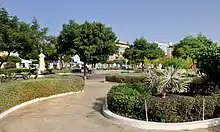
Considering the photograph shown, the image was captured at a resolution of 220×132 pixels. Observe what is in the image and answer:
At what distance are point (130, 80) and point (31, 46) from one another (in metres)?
7.79

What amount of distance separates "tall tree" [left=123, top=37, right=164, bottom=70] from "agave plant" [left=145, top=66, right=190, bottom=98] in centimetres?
2844

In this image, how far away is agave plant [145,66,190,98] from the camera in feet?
34.0

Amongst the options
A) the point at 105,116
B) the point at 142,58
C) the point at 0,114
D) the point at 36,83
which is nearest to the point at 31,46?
the point at 36,83

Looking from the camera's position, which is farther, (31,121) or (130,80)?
(130,80)

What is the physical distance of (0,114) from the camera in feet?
32.0

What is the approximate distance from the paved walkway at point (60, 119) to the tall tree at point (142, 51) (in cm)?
2721

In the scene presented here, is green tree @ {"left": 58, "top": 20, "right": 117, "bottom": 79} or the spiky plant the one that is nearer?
the spiky plant

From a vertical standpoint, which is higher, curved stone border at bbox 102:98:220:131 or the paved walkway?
curved stone border at bbox 102:98:220:131

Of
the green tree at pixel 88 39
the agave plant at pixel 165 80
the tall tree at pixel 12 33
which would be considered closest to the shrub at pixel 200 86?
the agave plant at pixel 165 80

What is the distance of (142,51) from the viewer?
39594mm

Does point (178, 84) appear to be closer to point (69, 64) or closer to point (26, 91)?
point (26, 91)

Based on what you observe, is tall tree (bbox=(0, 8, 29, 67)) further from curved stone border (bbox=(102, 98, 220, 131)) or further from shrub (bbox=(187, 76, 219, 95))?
curved stone border (bbox=(102, 98, 220, 131))

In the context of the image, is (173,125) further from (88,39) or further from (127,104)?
(88,39)

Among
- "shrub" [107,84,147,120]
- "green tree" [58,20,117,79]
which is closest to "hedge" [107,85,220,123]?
"shrub" [107,84,147,120]
